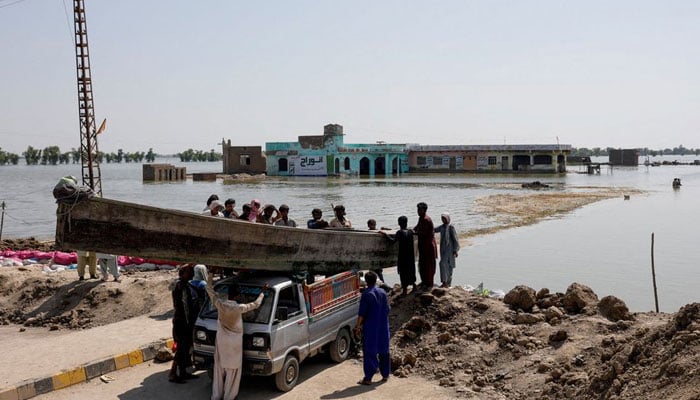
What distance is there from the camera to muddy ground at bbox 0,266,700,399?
20.1 feet

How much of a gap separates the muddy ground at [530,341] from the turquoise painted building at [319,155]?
6278cm

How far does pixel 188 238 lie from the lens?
759cm

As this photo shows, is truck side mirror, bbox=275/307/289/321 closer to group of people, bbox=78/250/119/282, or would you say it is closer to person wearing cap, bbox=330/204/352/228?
person wearing cap, bbox=330/204/352/228

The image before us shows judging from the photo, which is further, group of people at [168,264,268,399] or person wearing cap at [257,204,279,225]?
person wearing cap at [257,204,279,225]

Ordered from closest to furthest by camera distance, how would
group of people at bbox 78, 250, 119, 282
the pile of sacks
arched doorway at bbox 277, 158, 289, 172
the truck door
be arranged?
the truck door, group of people at bbox 78, 250, 119, 282, the pile of sacks, arched doorway at bbox 277, 158, 289, 172

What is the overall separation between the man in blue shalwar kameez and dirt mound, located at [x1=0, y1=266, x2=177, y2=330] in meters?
4.47

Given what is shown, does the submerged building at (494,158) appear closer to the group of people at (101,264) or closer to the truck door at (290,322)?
the group of people at (101,264)

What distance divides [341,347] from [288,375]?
1329mm

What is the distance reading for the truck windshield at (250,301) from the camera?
6.92 m

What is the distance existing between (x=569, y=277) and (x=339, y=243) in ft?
29.0

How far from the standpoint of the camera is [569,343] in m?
7.84

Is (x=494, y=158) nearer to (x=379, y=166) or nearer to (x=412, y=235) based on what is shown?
(x=379, y=166)

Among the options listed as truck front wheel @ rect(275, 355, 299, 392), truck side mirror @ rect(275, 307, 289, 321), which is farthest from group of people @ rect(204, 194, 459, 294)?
truck front wheel @ rect(275, 355, 299, 392)

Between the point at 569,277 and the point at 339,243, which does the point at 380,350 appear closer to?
the point at 339,243
